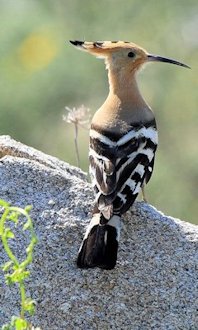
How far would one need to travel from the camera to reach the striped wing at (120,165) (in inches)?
177

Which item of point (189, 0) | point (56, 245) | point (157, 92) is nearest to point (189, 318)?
point (56, 245)

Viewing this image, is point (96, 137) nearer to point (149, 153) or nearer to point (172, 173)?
point (149, 153)

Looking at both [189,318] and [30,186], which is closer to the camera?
[189,318]

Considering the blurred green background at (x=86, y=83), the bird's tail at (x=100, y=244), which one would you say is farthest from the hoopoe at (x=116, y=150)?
the blurred green background at (x=86, y=83)

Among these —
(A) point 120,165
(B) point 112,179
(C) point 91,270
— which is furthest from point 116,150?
(C) point 91,270

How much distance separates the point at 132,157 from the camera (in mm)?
4820

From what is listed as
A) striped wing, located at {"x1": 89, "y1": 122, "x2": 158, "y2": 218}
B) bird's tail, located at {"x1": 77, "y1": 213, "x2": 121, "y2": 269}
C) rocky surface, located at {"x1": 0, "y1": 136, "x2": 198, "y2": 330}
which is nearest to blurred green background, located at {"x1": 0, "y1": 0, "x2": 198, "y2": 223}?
striped wing, located at {"x1": 89, "y1": 122, "x2": 158, "y2": 218}

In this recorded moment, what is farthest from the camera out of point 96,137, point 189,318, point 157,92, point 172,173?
point 157,92

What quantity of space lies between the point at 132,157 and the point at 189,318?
0.98 m

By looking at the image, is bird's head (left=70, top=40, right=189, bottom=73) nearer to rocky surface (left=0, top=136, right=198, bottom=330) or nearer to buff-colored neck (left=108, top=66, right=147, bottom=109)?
buff-colored neck (left=108, top=66, right=147, bottom=109)

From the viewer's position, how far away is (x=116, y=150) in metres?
4.80

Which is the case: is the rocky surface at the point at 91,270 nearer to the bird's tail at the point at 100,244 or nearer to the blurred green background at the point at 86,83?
the bird's tail at the point at 100,244

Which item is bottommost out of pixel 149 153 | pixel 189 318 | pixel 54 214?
pixel 189 318

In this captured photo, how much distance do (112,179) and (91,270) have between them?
583 millimetres
